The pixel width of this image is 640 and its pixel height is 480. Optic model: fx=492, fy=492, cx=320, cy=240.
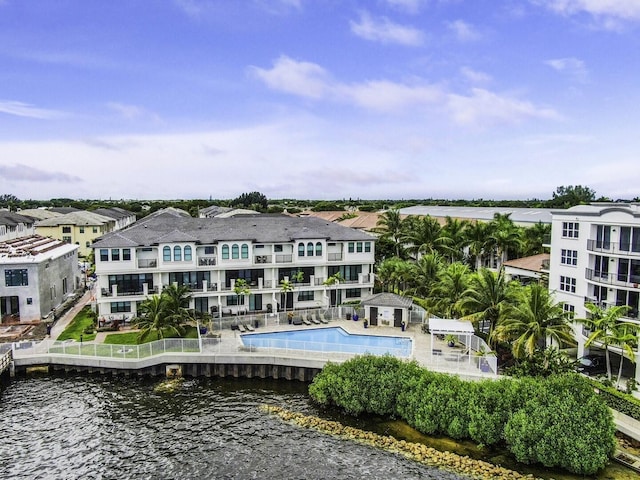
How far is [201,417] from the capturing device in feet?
97.1

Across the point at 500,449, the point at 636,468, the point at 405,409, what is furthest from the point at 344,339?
the point at 636,468

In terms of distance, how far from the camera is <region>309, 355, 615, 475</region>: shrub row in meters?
23.8

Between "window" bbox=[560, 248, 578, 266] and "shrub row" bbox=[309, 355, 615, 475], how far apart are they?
12.8 m

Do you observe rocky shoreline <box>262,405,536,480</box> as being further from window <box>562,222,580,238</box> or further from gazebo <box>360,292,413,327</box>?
window <box>562,222,580,238</box>

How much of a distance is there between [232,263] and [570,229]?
94.6 ft

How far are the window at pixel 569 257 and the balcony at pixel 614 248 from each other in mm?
1760

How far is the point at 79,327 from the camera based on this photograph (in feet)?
140

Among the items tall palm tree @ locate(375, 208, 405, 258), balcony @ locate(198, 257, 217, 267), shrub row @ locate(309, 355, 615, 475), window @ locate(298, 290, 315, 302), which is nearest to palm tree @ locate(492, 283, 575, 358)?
shrub row @ locate(309, 355, 615, 475)

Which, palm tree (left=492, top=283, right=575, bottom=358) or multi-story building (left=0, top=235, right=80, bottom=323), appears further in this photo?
multi-story building (left=0, top=235, right=80, bottom=323)

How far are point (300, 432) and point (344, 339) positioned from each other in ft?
38.0

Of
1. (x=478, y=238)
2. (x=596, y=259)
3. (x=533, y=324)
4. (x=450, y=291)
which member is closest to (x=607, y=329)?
(x=533, y=324)

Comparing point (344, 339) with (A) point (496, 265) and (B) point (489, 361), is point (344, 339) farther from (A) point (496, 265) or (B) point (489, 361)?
(A) point (496, 265)

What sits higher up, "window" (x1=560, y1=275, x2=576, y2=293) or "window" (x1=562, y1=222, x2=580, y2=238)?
"window" (x1=562, y1=222, x2=580, y2=238)

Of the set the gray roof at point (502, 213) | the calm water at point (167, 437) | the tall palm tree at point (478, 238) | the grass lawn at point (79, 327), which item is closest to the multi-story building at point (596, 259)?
the tall palm tree at point (478, 238)
